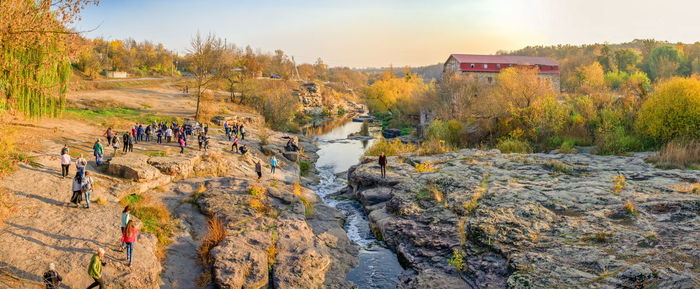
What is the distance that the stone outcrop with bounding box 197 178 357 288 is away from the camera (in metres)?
15.0

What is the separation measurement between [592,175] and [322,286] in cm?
1709

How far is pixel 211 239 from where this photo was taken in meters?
16.6

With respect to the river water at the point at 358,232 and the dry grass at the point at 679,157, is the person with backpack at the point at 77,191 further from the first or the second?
the dry grass at the point at 679,157

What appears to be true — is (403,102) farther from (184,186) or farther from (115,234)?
(115,234)

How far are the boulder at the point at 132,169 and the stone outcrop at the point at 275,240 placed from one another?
2.75 meters

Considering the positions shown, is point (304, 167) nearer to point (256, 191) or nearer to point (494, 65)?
point (256, 191)

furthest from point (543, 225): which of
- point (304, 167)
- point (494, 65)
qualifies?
point (494, 65)

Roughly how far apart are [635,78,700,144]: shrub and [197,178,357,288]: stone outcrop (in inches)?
940

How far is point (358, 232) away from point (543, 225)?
835 cm

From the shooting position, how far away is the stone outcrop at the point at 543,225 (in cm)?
1322

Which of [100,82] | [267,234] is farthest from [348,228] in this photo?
[100,82]

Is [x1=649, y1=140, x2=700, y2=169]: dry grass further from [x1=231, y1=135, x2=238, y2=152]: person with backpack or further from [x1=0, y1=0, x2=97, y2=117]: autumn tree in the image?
[x1=0, y1=0, x2=97, y2=117]: autumn tree

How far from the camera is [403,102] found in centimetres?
6994

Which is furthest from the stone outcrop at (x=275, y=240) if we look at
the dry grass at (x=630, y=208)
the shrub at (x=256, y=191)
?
the dry grass at (x=630, y=208)
